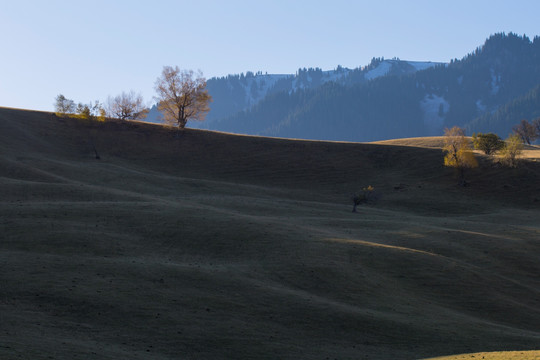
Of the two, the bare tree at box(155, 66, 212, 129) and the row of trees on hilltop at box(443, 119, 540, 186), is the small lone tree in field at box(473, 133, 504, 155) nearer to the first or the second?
the row of trees on hilltop at box(443, 119, 540, 186)

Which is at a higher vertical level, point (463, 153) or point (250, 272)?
point (463, 153)

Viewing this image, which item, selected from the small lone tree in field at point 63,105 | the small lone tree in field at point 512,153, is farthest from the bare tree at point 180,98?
the small lone tree in field at point 512,153

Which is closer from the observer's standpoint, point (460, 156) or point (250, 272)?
point (250, 272)

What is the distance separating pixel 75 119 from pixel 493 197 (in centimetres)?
8372

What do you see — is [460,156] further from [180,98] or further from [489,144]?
[180,98]

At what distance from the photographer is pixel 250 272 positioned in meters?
35.3

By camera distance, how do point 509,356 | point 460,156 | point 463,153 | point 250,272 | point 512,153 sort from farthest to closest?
point 512,153 < point 463,153 < point 460,156 < point 250,272 < point 509,356

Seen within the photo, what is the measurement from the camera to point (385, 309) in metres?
32.1

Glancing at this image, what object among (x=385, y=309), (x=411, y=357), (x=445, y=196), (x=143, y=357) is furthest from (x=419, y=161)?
(x=143, y=357)

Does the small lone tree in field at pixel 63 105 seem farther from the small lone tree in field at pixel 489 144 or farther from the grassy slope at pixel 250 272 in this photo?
the small lone tree in field at pixel 489 144

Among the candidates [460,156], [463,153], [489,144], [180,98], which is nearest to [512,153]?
[463,153]

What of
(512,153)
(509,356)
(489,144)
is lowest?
(509,356)

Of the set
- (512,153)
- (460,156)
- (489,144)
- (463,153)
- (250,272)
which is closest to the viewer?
(250,272)

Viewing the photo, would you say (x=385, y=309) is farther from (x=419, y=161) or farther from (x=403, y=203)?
(x=419, y=161)
